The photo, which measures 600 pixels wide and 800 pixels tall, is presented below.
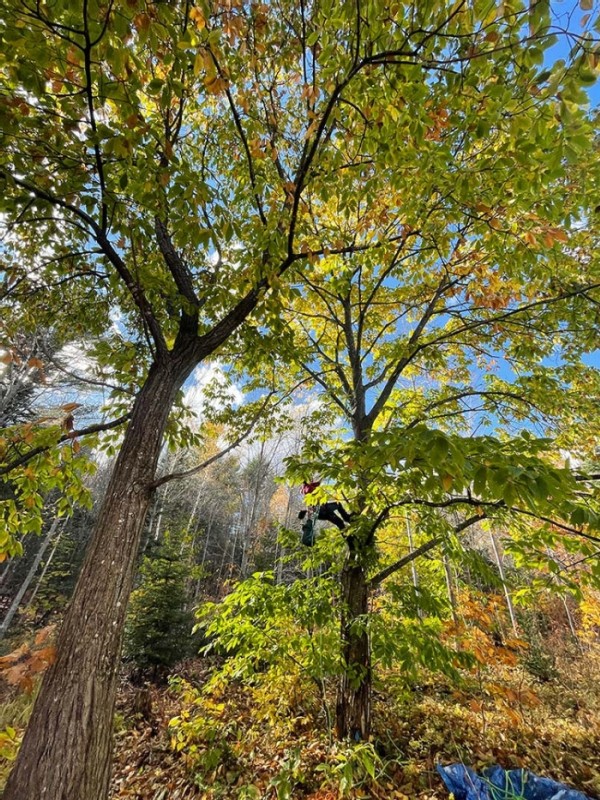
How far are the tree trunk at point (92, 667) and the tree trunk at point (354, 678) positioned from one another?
7.69 feet

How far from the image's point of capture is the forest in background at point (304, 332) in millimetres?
1577

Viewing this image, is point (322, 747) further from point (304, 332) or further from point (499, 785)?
point (304, 332)

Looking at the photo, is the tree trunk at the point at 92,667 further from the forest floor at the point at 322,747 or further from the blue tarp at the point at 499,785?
the blue tarp at the point at 499,785

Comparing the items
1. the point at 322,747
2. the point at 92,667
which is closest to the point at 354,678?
the point at 322,747

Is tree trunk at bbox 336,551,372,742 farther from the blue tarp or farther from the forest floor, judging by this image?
the blue tarp

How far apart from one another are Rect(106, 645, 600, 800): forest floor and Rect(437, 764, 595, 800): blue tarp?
21 cm

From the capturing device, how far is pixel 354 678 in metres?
3.38

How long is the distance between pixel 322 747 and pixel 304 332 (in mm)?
→ 5594

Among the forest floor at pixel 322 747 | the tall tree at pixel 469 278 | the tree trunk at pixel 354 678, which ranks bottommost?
the forest floor at pixel 322 747

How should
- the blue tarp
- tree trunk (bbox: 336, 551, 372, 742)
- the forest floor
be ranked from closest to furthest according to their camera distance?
the blue tarp
the forest floor
tree trunk (bbox: 336, 551, 372, 742)

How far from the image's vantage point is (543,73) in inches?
51.3

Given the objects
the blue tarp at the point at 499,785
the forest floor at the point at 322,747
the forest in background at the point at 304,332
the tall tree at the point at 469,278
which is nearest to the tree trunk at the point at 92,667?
the forest in background at the point at 304,332

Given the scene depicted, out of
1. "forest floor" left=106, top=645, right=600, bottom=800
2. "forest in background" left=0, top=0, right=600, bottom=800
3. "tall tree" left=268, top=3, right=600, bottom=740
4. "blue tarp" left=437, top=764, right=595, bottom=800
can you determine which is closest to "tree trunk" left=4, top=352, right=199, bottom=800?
"forest in background" left=0, top=0, right=600, bottom=800

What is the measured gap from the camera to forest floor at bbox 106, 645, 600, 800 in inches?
130
